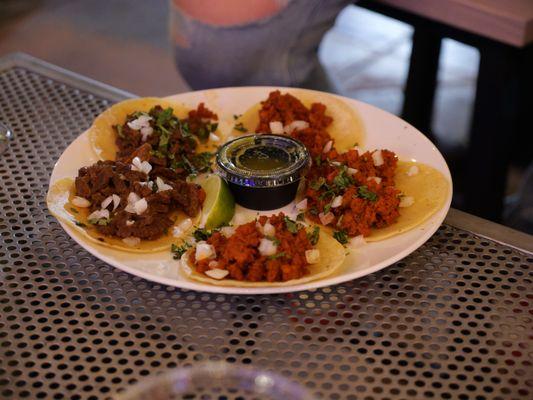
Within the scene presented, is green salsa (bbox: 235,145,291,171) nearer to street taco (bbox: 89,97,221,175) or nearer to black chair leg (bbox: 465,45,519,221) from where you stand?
street taco (bbox: 89,97,221,175)

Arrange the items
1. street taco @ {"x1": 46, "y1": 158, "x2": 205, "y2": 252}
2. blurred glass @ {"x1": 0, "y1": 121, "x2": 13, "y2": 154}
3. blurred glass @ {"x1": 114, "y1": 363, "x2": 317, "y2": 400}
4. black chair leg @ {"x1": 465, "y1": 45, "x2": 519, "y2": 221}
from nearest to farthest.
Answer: blurred glass @ {"x1": 114, "y1": 363, "x2": 317, "y2": 400} < street taco @ {"x1": 46, "y1": 158, "x2": 205, "y2": 252} < blurred glass @ {"x1": 0, "y1": 121, "x2": 13, "y2": 154} < black chair leg @ {"x1": 465, "y1": 45, "x2": 519, "y2": 221}

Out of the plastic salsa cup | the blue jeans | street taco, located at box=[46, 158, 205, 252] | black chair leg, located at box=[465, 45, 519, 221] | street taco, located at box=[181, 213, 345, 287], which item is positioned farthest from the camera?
black chair leg, located at box=[465, 45, 519, 221]

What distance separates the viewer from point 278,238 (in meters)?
1.20

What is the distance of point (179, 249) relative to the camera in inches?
50.4

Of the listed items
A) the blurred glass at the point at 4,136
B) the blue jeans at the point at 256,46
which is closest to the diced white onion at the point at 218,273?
the blurred glass at the point at 4,136

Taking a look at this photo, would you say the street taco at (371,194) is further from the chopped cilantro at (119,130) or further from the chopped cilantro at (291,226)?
the chopped cilantro at (119,130)

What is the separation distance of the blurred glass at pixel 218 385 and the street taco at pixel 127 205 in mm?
511

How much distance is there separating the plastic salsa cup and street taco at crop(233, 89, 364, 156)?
0.23 ft

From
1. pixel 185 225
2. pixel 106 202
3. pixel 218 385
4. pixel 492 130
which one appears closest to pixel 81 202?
pixel 106 202

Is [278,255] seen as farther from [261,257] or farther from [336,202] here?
[336,202]

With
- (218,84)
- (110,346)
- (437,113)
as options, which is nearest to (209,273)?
(110,346)

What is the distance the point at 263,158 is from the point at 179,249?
0.29 m

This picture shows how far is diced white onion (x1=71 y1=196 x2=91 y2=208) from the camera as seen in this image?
52.8 inches

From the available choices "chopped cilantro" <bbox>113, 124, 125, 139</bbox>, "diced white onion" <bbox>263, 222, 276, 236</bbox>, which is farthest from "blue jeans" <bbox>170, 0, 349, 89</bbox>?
"diced white onion" <bbox>263, 222, 276, 236</bbox>
